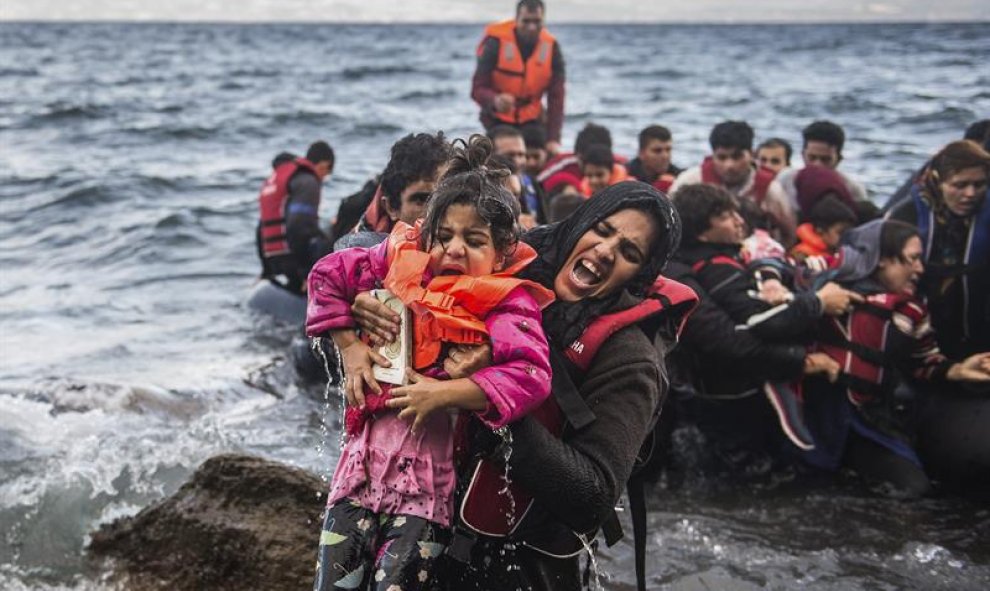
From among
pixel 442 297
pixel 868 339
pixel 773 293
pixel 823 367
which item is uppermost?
pixel 442 297

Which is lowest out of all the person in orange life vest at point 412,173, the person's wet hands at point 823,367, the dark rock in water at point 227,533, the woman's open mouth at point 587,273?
the dark rock in water at point 227,533

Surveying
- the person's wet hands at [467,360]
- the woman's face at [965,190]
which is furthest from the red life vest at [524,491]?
the woman's face at [965,190]

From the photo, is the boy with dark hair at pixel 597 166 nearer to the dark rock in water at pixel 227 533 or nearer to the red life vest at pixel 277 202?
the red life vest at pixel 277 202

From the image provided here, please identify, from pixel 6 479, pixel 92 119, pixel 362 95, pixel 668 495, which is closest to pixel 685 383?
pixel 668 495

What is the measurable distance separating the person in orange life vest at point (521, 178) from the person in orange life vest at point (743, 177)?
112cm

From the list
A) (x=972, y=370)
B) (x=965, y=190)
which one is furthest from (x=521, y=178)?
(x=972, y=370)

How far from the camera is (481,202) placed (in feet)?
8.86

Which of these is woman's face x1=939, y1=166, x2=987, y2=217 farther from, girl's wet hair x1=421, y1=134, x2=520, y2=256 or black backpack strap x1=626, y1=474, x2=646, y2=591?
girl's wet hair x1=421, y1=134, x2=520, y2=256

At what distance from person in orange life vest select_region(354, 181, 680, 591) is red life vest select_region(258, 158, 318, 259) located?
19.3 ft

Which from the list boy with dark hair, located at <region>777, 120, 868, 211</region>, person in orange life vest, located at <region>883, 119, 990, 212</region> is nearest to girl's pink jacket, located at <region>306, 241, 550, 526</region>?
person in orange life vest, located at <region>883, 119, 990, 212</region>

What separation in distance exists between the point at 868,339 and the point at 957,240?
95 centimetres

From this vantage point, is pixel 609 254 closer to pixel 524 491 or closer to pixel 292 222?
pixel 524 491

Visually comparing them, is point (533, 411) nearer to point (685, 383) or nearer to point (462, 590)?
point (462, 590)

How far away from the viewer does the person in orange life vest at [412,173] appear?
3594 mm
